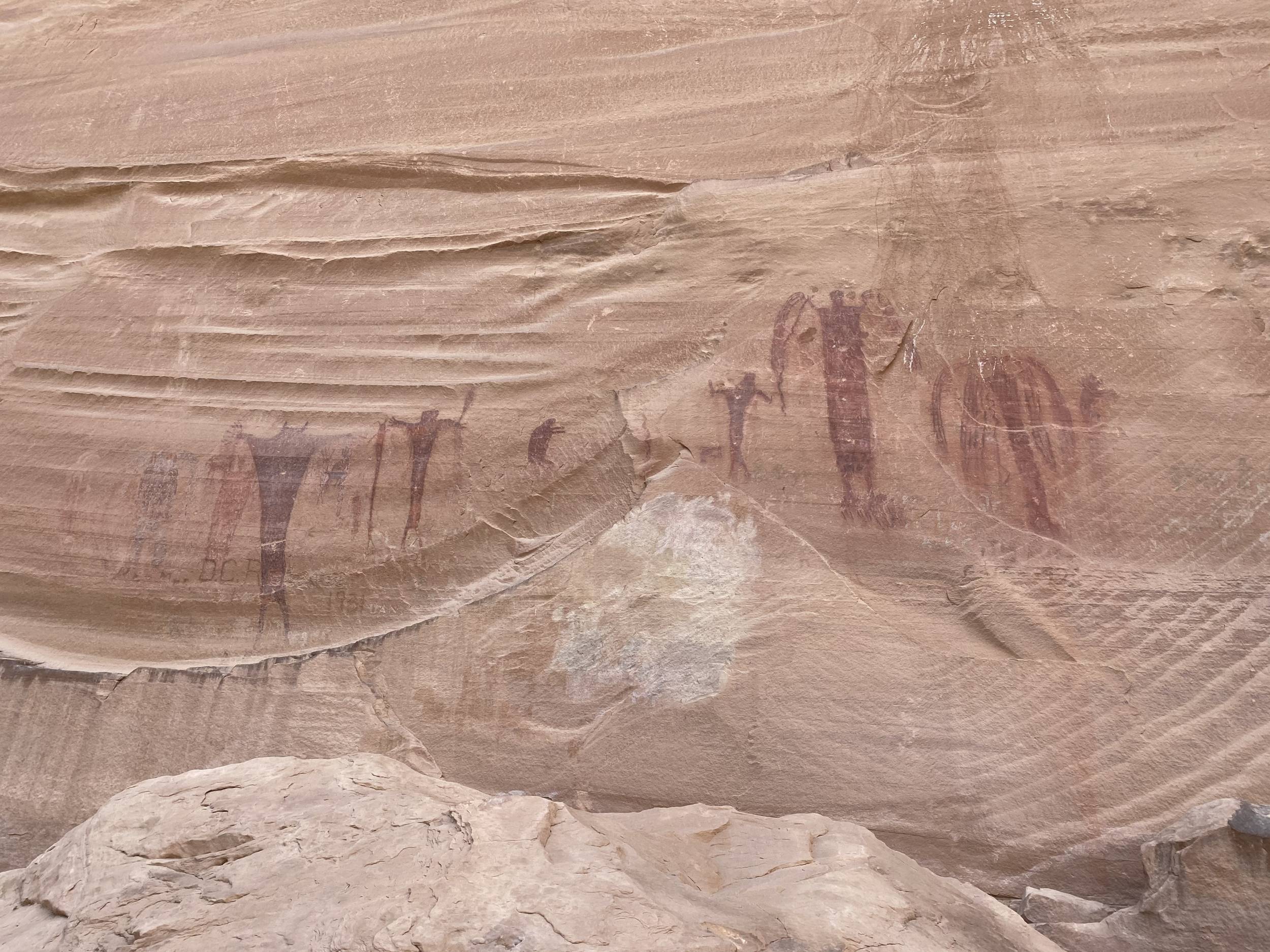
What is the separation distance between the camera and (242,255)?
347 cm

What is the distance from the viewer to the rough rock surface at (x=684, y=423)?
2514 millimetres

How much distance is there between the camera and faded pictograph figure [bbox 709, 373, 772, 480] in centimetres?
282

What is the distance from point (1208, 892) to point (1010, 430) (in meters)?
1.28

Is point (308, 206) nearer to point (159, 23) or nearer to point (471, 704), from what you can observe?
point (159, 23)

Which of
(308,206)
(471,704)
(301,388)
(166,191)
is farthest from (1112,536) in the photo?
(166,191)

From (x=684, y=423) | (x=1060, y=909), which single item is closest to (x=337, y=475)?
(x=684, y=423)

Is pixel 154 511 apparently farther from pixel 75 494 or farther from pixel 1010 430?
pixel 1010 430

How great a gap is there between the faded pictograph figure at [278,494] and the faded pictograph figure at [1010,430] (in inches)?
82.7

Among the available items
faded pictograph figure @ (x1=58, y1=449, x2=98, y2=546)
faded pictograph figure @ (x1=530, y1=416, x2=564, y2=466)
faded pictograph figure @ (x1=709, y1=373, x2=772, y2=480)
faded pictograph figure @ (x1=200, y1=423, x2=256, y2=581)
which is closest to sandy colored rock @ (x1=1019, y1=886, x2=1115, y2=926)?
faded pictograph figure @ (x1=709, y1=373, x2=772, y2=480)

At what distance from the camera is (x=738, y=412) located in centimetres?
287

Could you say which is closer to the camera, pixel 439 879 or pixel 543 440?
pixel 439 879

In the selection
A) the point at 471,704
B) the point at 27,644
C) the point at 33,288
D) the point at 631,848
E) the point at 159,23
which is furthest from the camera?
the point at 159,23

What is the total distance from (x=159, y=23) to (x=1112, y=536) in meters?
4.28

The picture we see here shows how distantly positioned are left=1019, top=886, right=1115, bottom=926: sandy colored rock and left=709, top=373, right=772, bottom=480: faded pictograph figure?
4.47ft
